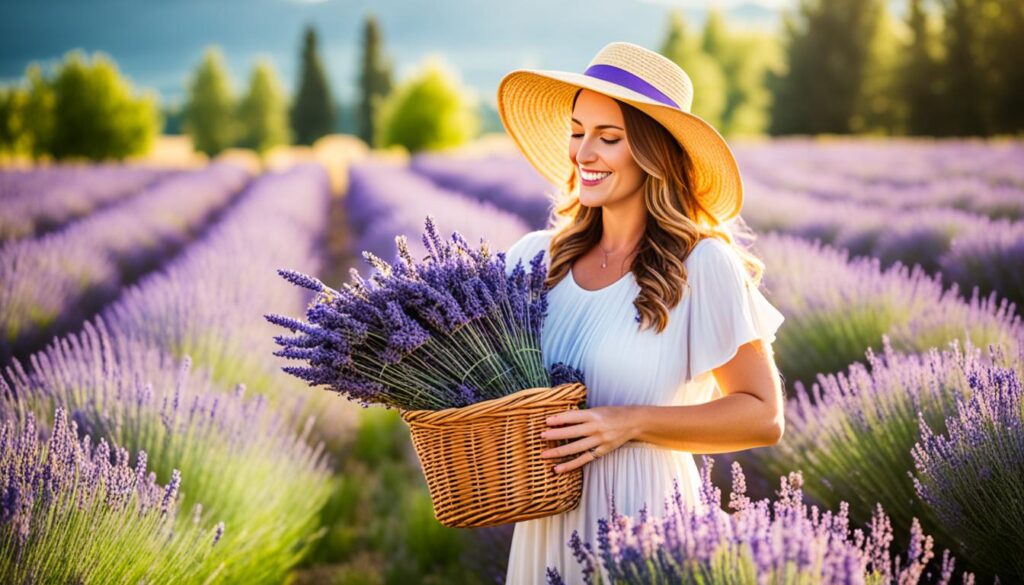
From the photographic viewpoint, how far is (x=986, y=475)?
6.38 feet

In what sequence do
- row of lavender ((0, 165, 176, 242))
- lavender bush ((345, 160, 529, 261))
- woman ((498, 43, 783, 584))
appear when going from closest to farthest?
woman ((498, 43, 783, 584)) < lavender bush ((345, 160, 529, 261)) < row of lavender ((0, 165, 176, 242))

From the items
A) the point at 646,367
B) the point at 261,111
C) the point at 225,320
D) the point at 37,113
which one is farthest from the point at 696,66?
the point at 646,367

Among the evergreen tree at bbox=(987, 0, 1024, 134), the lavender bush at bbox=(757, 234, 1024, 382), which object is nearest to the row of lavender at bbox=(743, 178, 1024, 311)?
the lavender bush at bbox=(757, 234, 1024, 382)

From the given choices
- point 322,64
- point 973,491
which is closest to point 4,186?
point 973,491

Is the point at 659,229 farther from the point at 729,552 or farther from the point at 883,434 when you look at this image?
the point at 883,434

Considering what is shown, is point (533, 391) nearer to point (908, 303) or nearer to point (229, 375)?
point (229, 375)

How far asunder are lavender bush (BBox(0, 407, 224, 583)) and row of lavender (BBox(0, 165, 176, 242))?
5.79 meters

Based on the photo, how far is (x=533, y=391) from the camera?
1.58m

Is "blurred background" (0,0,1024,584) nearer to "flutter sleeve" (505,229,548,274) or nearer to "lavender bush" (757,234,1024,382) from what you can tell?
"lavender bush" (757,234,1024,382)

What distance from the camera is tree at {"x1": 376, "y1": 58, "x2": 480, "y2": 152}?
39625 millimetres

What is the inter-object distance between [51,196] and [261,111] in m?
50.1

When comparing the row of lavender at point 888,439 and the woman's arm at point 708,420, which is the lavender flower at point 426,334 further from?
the row of lavender at point 888,439

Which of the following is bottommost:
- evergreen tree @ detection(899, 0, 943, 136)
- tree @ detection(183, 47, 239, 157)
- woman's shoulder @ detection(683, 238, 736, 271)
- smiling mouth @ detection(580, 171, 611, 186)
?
woman's shoulder @ detection(683, 238, 736, 271)

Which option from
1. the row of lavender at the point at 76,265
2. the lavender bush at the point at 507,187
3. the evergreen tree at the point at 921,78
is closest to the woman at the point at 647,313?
the row of lavender at the point at 76,265
